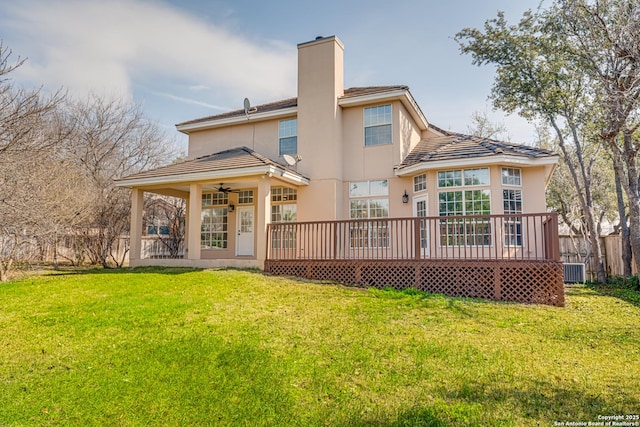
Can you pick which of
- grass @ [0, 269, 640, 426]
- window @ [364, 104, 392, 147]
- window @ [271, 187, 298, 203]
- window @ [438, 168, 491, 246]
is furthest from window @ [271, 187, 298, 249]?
grass @ [0, 269, 640, 426]

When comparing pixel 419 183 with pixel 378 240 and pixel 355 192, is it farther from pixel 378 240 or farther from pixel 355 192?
pixel 378 240

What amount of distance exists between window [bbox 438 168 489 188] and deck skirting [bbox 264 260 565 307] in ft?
9.53

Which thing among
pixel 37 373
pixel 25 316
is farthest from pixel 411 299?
pixel 25 316

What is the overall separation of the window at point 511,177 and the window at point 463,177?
49 centimetres

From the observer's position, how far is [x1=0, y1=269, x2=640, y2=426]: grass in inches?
135

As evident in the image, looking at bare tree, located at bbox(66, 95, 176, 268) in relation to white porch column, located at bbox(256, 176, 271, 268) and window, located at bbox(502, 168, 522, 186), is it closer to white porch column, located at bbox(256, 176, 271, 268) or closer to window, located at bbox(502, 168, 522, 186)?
white porch column, located at bbox(256, 176, 271, 268)

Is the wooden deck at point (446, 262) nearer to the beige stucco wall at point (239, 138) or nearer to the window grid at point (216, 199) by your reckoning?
the window grid at point (216, 199)

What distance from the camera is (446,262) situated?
351 inches

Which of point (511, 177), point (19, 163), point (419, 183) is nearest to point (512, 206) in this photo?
point (511, 177)

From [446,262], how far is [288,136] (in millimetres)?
7241

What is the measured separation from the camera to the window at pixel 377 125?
12.1 meters

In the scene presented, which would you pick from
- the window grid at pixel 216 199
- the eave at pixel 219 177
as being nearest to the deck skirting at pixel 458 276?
the eave at pixel 219 177

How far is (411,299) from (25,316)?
269 inches

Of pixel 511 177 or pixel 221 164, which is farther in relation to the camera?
pixel 221 164
